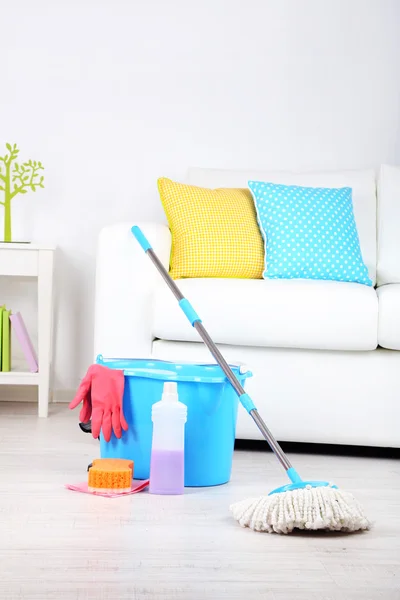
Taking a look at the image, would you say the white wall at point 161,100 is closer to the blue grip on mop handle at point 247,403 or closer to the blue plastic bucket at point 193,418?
the blue plastic bucket at point 193,418

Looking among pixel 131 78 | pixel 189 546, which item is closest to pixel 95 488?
pixel 189 546

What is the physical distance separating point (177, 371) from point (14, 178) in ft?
5.29

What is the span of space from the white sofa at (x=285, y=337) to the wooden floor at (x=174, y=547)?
0.28 m

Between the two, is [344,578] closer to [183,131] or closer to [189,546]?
[189,546]

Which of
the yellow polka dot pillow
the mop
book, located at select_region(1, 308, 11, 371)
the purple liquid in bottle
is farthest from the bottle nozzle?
book, located at select_region(1, 308, 11, 371)

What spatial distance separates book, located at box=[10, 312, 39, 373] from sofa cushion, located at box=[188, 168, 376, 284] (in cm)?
82

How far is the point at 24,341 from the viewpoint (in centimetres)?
323

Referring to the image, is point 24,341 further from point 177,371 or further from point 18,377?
point 177,371

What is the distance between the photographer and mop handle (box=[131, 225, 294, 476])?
1900mm

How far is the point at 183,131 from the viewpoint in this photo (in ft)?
11.8

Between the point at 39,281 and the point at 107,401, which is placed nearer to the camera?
the point at 107,401

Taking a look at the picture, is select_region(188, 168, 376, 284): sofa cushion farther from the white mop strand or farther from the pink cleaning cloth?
the white mop strand

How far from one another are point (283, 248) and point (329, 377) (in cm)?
52

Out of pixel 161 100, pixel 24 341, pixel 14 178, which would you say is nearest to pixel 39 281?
pixel 24 341
